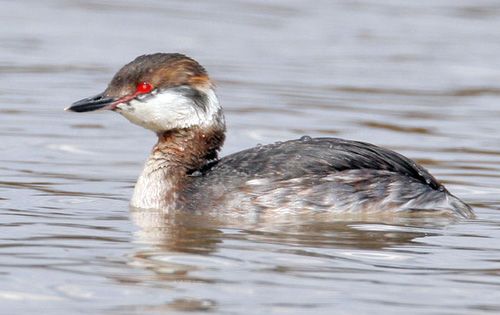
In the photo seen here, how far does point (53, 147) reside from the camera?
12812 millimetres

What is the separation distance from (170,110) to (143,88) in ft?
0.80

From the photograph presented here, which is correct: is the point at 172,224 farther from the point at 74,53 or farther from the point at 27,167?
the point at 74,53

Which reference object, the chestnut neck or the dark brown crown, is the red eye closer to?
the dark brown crown

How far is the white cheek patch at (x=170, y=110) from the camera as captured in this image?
34.8 ft

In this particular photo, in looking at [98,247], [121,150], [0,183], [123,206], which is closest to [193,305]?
[98,247]

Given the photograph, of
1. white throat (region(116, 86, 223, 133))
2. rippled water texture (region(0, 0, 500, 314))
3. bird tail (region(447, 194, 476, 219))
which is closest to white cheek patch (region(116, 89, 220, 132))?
white throat (region(116, 86, 223, 133))

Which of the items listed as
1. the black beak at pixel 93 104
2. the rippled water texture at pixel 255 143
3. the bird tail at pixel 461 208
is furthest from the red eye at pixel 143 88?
the bird tail at pixel 461 208

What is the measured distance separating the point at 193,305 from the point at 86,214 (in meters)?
2.80

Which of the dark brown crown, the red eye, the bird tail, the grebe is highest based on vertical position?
the dark brown crown

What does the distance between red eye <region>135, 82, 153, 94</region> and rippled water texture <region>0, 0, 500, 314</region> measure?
81cm

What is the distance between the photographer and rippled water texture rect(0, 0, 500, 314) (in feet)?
25.7

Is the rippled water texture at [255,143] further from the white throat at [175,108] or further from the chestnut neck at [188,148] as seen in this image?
the white throat at [175,108]

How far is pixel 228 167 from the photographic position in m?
10.5

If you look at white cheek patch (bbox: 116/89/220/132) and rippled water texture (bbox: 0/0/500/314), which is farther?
white cheek patch (bbox: 116/89/220/132)
